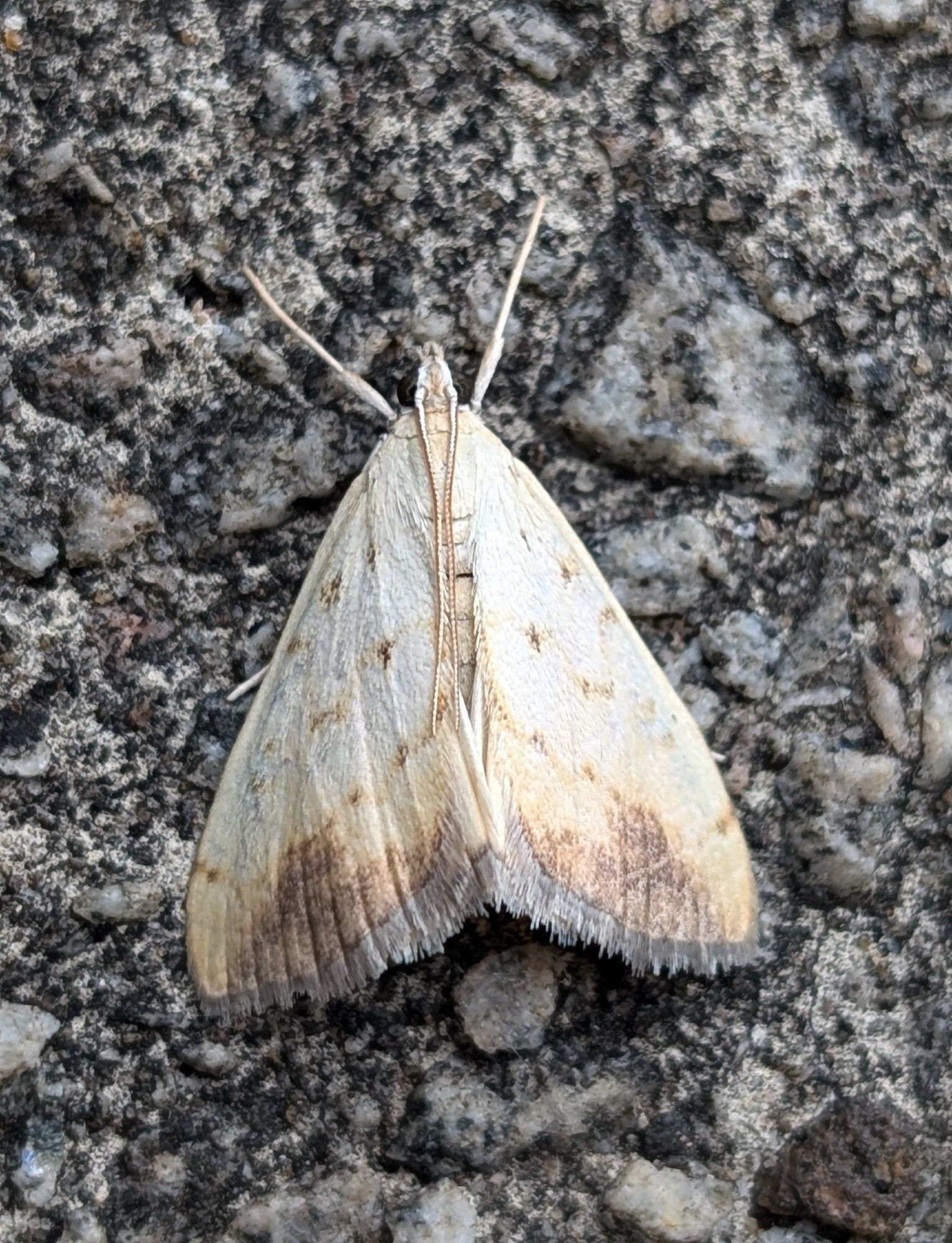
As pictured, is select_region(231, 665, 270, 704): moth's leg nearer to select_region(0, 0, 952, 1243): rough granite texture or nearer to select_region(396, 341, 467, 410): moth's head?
select_region(0, 0, 952, 1243): rough granite texture

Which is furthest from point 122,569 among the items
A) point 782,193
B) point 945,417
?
point 945,417

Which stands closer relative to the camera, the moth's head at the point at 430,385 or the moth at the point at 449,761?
the moth at the point at 449,761

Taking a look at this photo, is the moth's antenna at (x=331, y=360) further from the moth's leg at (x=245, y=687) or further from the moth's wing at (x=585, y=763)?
the moth's leg at (x=245, y=687)

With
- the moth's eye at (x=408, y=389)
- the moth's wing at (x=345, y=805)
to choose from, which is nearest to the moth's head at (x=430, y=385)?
the moth's eye at (x=408, y=389)

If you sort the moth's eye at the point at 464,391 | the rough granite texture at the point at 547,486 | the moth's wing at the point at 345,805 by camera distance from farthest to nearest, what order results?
the moth's eye at the point at 464,391
the rough granite texture at the point at 547,486
the moth's wing at the point at 345,805

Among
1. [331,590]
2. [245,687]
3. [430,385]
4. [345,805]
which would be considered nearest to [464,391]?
[430,385]

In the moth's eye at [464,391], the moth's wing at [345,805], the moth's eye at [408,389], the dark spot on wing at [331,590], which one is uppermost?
the moth's eye at [408,389]

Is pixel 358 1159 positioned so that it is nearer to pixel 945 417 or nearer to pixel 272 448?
pixel 272 448

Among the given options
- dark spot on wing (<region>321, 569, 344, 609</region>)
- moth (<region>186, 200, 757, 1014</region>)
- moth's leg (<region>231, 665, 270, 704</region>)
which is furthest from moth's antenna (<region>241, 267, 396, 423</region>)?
moth's leg (<region>231, 665, 270, 704</region>)
